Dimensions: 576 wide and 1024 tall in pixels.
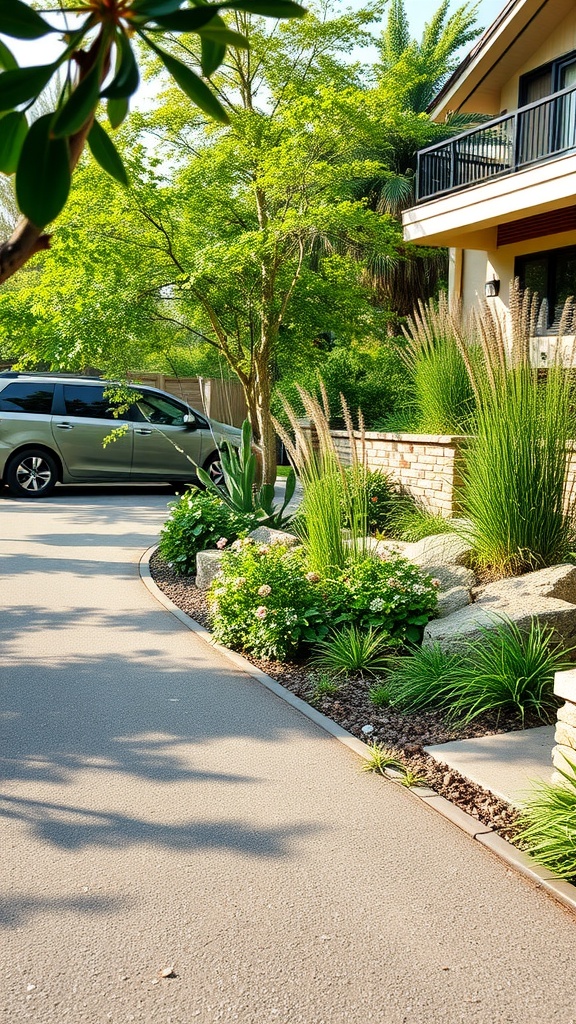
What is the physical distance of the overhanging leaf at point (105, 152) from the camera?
120 cm

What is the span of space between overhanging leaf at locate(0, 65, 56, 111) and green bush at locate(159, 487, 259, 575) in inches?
316

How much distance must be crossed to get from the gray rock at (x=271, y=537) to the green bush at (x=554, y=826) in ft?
12.8

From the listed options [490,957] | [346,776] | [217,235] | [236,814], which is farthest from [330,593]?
[217,235]

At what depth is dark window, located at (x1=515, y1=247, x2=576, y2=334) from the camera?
1449cm

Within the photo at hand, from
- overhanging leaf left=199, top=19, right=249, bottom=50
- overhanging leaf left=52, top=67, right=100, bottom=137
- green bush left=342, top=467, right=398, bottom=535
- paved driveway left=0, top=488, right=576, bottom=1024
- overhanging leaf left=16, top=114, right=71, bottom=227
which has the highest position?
overhanging leaf left=199, top=19, right=249, bottom=50

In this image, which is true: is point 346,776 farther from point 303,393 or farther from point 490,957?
point 303,393

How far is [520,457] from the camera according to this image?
20.7ft

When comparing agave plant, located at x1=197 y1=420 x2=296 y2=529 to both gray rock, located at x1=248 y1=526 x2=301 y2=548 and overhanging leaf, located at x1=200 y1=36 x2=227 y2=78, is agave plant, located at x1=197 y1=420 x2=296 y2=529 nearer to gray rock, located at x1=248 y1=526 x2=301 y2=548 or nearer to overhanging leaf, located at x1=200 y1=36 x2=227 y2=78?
gray rock, located at x1=248 y1=526 x2=301 y2=548

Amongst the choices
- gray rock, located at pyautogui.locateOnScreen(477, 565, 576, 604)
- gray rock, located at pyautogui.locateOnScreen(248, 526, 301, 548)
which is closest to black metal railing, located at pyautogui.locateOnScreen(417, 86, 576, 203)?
gray rock, located at pyautogui.locateOnScreen(248, 526, 301, 548)

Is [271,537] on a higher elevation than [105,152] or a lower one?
lower

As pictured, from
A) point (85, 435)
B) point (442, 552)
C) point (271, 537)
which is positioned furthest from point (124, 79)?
point (85, 435)

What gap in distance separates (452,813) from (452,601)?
256cm

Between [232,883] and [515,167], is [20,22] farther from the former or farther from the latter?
[515,167]

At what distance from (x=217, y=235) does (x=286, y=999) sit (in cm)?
1017
